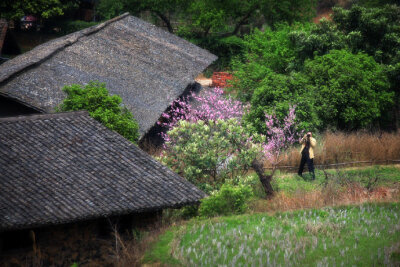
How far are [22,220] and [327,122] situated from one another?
706 inches

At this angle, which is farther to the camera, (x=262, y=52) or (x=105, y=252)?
(x=262, y=52)

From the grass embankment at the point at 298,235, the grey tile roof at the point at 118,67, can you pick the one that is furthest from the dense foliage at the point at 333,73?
the grass embankment at the point at 298,235

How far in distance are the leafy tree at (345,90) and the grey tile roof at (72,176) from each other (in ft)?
41.7

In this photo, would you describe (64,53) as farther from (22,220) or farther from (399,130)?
(399,130)

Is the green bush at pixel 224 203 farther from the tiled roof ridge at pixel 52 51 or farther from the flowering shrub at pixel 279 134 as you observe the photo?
the tiled roof ridge at pixel 52 51

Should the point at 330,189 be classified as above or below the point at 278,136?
above

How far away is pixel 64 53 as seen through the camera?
25641mm

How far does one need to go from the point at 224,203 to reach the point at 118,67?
1259cm

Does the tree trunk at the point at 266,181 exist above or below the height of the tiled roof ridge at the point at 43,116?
below

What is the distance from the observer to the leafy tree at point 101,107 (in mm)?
19578

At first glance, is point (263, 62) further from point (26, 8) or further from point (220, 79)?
point (26, 8)

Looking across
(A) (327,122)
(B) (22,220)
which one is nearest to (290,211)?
(B) (22,220)

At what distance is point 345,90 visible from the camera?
26.2m

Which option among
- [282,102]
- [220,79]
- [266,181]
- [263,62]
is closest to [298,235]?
[266,181]
